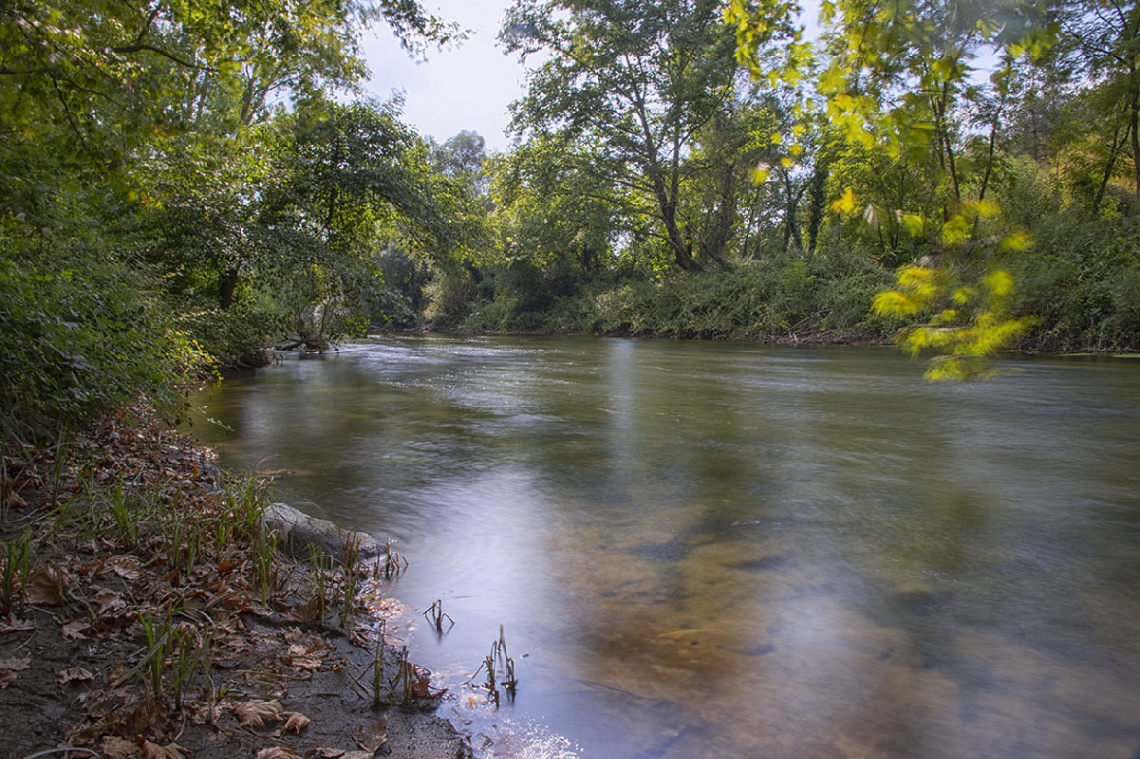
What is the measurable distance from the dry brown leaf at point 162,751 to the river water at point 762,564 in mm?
924

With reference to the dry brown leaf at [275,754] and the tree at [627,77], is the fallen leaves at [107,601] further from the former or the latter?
the tree at [627,77]

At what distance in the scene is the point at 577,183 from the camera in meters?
31.8

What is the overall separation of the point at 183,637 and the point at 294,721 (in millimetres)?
565

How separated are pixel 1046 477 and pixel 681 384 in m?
8.07

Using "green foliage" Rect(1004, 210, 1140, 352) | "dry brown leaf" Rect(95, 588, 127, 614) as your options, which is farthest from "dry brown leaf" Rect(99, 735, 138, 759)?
"green foliage" Rect(1004, 210, 1140, 352)

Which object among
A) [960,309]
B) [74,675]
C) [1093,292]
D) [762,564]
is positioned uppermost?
[1093,292]

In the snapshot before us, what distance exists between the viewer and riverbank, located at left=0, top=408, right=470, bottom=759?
2.25 m

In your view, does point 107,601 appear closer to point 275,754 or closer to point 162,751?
point 162,751

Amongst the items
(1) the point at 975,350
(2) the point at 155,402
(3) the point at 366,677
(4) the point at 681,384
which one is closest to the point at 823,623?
(1) the point at 975,350

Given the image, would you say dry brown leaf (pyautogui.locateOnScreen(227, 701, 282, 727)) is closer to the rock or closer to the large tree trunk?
the rock

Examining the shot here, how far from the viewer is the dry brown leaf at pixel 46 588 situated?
9.21 ft

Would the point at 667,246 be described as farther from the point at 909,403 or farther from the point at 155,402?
the point at 155,402

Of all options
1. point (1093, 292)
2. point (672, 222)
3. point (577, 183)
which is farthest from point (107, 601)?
point (672, 222)

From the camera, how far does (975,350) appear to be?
2465mm
